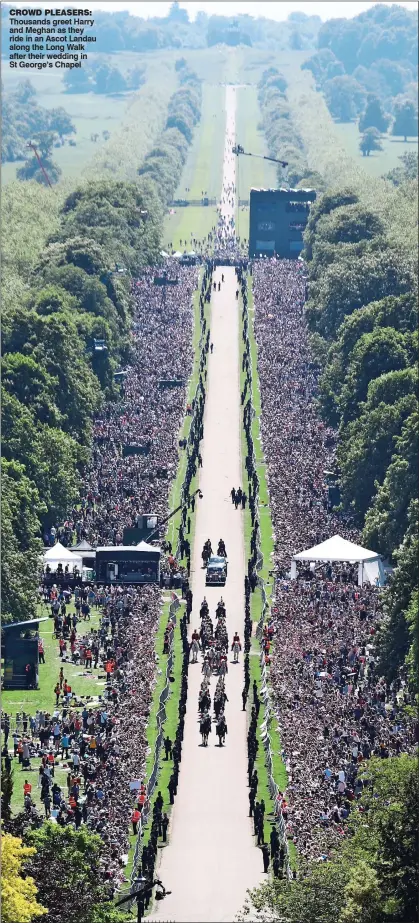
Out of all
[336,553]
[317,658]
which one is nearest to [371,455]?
[336,553]

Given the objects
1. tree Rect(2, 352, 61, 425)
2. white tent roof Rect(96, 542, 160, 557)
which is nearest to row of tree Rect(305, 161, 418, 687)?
white tent roof Rect(96, 542, 160, 557)

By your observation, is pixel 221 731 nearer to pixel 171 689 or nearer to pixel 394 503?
pixel 171 689

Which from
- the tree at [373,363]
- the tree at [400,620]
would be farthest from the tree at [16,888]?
the tree at [373,363]

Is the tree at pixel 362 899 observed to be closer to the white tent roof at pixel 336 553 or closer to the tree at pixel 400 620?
the tree at pixel 400 620

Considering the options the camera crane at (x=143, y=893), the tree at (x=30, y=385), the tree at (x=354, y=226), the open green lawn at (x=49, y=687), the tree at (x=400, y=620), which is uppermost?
the tree at (x=354, y=226)

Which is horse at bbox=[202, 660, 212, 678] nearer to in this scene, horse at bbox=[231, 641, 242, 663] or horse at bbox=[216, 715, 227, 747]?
horse at bbox=[231, 641, 242, 663]

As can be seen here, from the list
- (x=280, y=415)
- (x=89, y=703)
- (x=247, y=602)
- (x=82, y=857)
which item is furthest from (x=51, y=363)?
(x=82, y=857)

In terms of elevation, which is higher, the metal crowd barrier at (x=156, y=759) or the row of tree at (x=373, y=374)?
the row of tree at (x=373, y=374)
